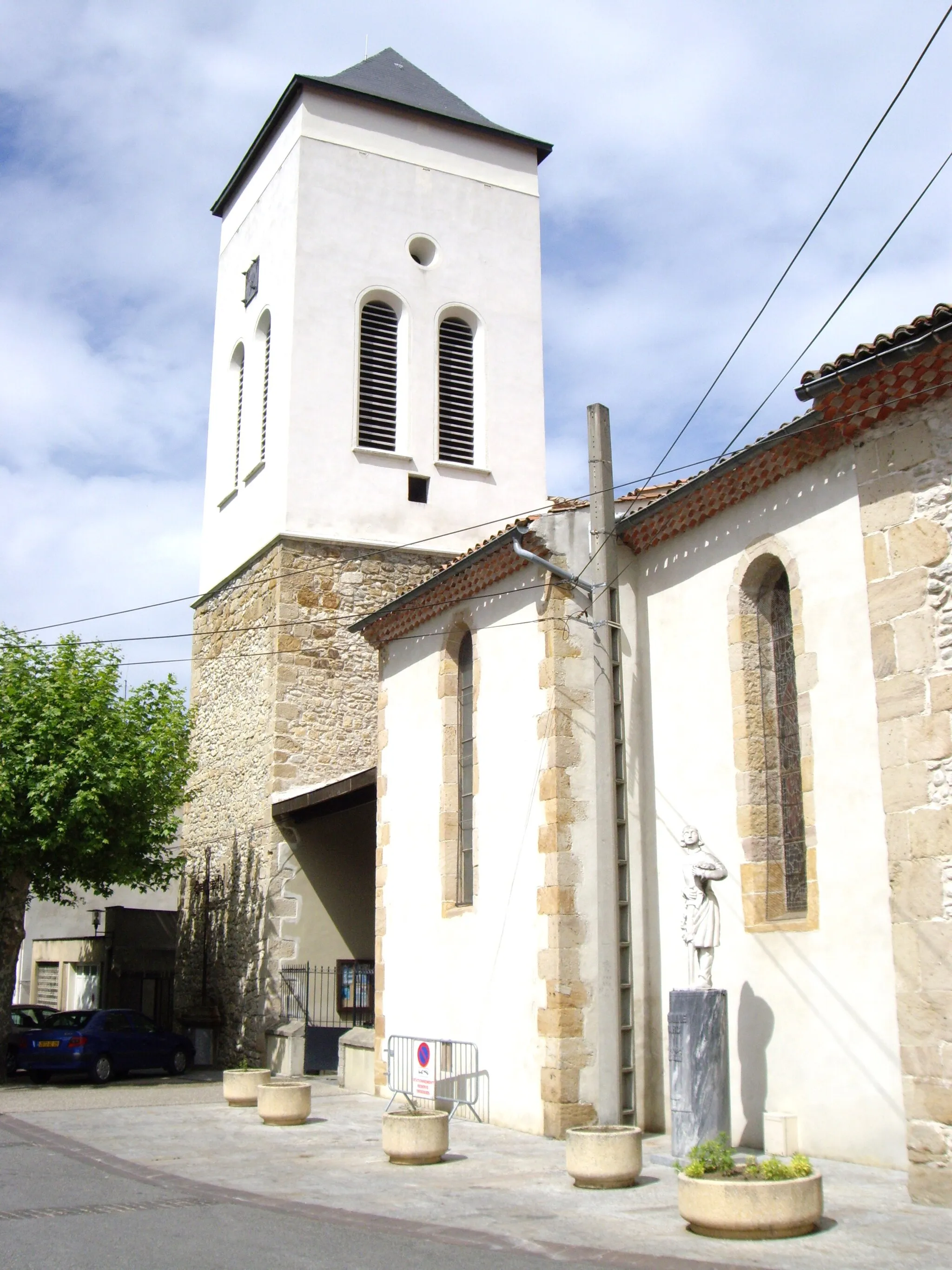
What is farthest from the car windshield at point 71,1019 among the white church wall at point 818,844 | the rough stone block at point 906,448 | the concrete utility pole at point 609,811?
the rough stone block at point 906,448

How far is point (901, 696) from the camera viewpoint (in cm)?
901

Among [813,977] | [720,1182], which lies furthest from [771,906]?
[720,1182]

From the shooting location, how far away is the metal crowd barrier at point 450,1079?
12.8 metres

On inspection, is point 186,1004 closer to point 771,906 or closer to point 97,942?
point 97,942

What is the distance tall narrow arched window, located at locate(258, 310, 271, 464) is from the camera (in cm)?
2361

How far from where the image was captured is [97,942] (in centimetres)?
2773

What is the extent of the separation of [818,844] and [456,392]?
15.4 m

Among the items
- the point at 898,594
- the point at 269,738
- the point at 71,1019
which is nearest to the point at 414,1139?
the point at 898,594

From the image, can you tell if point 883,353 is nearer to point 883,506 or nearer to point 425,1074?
point 883,506

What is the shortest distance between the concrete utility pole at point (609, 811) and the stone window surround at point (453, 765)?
2.03m

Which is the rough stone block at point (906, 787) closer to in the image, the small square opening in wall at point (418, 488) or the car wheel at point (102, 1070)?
the car wheel at point (102, 1070)

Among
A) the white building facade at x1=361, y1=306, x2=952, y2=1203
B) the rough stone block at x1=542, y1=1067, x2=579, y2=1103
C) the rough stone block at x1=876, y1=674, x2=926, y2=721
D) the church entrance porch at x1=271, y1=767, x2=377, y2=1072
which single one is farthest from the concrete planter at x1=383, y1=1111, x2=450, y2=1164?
the church entrance porch at x1=271, y1=767, x2=377, y2=1072

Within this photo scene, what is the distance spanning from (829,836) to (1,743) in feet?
40.9

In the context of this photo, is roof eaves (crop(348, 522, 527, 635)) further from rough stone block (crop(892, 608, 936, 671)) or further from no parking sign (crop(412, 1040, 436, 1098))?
no parking sign (crop(412, 1040, 436, 1098))
